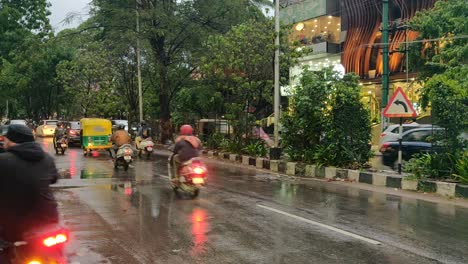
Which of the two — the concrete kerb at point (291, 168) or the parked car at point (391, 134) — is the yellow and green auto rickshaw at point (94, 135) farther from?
the parked car at point (391, 134)

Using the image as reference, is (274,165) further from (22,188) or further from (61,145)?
(22,188)

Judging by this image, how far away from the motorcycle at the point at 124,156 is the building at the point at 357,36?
1432 cm

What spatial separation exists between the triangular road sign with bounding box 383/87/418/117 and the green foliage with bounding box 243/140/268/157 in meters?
6.78

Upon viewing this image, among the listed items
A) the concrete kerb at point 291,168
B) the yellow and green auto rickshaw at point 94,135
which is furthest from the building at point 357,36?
the yellow and green auto rickshaw at point 94,135

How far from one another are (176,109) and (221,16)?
10.1 m

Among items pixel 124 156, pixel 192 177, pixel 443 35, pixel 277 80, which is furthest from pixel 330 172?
pixel 443 35

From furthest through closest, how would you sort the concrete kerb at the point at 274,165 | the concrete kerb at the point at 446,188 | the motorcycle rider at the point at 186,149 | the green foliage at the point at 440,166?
Result: the concrete kerb at the point at 274,165 < the green foliage at the point at 440,166 < the concrete kerb at the point at 446,188 < the motorcycle rider at the point at 186,149

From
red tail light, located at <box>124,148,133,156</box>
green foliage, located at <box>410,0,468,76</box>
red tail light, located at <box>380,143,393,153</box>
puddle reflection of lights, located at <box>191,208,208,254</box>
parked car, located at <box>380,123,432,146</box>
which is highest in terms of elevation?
green foliage, located at <box>410,0,468,76</box>

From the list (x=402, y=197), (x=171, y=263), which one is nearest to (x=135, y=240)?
(x=171, y=263)

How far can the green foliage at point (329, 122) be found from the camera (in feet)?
47.8

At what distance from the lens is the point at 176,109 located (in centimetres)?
3516

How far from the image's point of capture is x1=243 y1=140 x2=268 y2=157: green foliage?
19002mm

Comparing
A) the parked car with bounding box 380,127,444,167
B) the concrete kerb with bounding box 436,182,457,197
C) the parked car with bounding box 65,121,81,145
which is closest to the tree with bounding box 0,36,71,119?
the parked car with bounding box 65,121,81,145

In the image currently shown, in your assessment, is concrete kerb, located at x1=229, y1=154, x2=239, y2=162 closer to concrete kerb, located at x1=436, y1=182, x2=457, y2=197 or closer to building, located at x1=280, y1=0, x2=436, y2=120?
building, located at x1=280, y1=0, x2=436, y2=120
